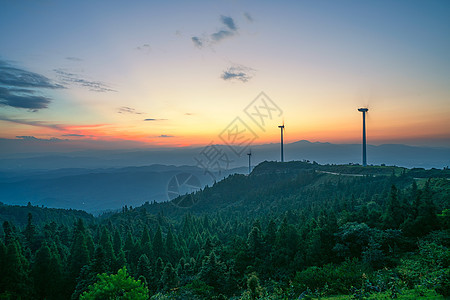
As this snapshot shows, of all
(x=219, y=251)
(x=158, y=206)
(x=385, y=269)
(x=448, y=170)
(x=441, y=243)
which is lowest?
(x=158, y=206)

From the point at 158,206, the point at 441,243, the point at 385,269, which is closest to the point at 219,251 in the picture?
the point at 385,269

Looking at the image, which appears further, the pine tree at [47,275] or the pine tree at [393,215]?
the pine tree at [47,275]

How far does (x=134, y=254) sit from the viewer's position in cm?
6469

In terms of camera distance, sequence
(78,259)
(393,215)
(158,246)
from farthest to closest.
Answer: (158,246)
(78,259)
(393,215)

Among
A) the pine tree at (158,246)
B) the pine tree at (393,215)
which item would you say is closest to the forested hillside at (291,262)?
the pine tree at (393,215)

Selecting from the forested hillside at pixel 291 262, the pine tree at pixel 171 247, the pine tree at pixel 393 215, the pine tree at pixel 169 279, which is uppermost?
the pine tree at pixel 393 215

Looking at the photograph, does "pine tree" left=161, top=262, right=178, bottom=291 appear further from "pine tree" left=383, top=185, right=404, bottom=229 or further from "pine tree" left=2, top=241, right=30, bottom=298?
"pine tree" left=383, top=185, right=404, bottom=229

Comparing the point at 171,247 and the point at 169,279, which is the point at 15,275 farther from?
the point at 171,247

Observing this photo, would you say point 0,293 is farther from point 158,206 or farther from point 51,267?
point 158,206

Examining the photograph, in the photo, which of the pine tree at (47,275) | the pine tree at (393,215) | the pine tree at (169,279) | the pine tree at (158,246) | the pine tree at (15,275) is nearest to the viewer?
the pine tree at (393,215)

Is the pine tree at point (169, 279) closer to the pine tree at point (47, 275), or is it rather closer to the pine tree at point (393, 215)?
the pine tree at point (47, 275)

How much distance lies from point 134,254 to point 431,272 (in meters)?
59.5

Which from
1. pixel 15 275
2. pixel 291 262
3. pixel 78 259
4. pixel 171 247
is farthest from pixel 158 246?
pixel 291 262

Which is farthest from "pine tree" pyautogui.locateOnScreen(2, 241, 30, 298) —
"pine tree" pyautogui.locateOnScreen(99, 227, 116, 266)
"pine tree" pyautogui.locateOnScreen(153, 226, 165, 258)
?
"pine tree" pyautogui.locateOnScreen(153, 226, 165, 258)
